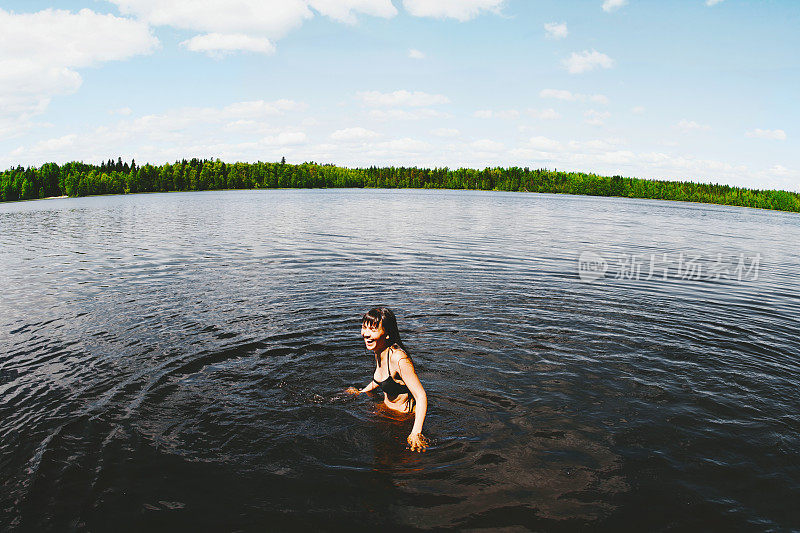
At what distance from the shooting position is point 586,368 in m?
12.0

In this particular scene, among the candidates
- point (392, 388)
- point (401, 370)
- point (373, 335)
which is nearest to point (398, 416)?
point (392, 388)

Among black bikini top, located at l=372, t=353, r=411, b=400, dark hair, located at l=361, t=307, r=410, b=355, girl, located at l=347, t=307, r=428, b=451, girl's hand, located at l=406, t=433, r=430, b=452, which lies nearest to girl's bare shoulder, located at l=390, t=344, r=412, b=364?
girl, located at l=347, t=307, r=428, b=451

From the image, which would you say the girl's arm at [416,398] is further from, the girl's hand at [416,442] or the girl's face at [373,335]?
the girl's face at [373,335]

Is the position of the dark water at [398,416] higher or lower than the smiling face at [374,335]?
lower

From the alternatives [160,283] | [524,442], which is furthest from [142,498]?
[160,283]

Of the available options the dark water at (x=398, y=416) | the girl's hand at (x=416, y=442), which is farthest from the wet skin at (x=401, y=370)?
the dark water at (x=398, y=416)

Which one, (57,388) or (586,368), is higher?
(586,368)

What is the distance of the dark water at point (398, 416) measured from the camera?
23.4ft

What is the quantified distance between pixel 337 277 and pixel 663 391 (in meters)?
16.0

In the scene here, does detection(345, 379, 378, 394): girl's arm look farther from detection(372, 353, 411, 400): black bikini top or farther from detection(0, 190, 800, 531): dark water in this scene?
detection(372, 353, 411, 400): black bikini top

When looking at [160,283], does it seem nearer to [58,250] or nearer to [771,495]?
[58,250]

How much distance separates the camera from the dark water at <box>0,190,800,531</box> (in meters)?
7.12

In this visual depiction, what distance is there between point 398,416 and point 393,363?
56.1 inches

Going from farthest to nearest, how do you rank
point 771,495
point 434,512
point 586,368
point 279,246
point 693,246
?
point 693,246
point 279,246
point 586,368
point 771,495
point 434,512
